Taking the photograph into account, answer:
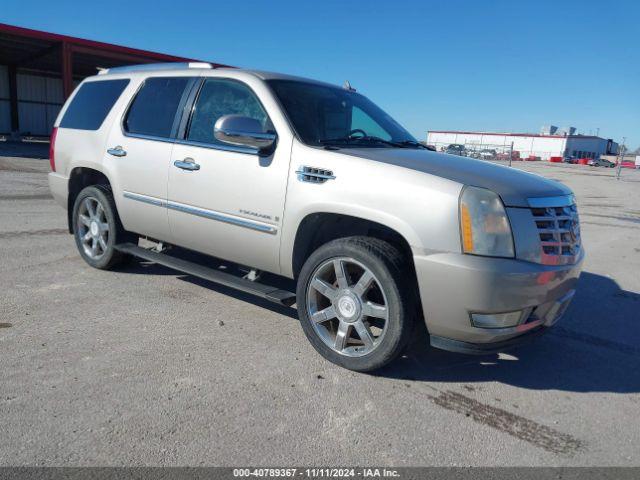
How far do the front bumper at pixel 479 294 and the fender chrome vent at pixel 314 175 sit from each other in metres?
0.80

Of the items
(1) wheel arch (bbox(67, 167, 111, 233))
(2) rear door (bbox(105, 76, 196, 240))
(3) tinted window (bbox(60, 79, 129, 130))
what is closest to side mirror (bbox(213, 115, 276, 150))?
(2) rear door (bbox(105, 76, 196, 240))

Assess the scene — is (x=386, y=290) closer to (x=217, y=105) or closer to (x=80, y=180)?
→ (x=217, y=105)

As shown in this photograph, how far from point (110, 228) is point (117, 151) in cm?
74

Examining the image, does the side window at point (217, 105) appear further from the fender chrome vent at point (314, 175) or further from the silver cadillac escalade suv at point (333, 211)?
the fender chrome vent at point (314, 175)

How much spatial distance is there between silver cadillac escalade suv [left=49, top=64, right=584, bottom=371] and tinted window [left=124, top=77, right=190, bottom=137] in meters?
0.01

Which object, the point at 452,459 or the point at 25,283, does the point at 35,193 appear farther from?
the point at 452,459

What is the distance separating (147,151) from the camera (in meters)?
4.45

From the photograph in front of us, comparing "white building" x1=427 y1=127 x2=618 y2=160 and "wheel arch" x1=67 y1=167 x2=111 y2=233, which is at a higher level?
"white building" x1=427 y1=127 x2=618 y2=160

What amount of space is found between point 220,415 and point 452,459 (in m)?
1.19

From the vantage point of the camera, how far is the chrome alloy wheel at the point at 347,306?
3268mm

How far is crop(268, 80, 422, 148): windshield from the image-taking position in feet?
12.5

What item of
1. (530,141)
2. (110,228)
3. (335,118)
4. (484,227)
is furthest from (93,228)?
(530,141)

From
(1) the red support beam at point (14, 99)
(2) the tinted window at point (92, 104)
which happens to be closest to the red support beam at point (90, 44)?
(1) the red support beam at point (14, 99)

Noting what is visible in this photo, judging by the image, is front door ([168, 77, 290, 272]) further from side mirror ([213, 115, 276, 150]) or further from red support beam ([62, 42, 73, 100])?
red support beam ([62, 42, 73, 100])
